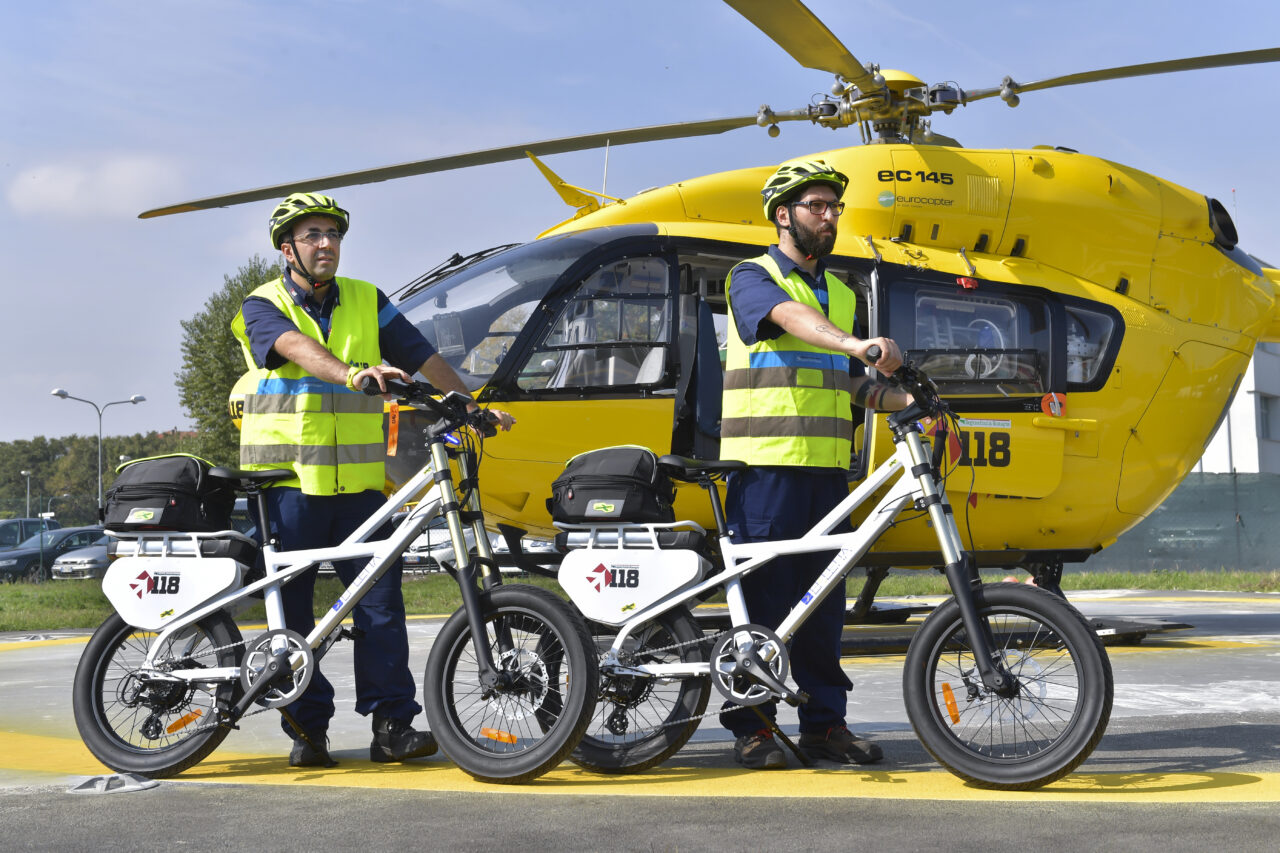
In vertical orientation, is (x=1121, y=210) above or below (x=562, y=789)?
above

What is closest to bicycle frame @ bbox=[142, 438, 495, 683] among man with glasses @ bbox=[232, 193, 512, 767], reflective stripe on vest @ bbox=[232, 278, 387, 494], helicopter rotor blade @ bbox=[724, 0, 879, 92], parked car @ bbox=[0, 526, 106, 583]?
man with glasses @ bbox=[232, 193, 512, 767]

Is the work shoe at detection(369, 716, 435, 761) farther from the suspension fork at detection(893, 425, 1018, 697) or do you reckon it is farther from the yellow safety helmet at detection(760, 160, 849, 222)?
the yellow safety helmet at detection(760, 160, 849, 222)

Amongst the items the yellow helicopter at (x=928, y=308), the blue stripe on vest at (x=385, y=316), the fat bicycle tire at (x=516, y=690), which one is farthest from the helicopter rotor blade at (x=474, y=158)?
the fat bicycle tire at (x=516, y=690)

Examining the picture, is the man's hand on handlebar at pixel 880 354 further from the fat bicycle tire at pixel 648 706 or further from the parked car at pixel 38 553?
the parked car at pixel 38 553

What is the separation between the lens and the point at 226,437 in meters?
42.8

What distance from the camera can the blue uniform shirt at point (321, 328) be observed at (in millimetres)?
4609

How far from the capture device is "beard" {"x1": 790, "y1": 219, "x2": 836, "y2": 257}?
4.66 metres

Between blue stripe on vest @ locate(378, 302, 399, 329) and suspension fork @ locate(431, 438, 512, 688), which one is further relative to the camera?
blue stripe on vest @ locate(378, 302, 399, 329)

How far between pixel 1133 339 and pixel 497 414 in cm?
531

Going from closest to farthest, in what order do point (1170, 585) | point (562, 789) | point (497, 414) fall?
point (562, 789) < point (497, 414) < point (1170, 585)

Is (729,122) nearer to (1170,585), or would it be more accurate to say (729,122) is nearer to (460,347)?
(460,347)

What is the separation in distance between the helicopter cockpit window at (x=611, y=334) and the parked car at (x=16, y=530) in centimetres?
1950

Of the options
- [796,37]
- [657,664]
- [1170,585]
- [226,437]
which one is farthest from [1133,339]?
[226,437]

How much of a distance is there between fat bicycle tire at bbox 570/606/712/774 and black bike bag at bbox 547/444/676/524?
0.37 metres
